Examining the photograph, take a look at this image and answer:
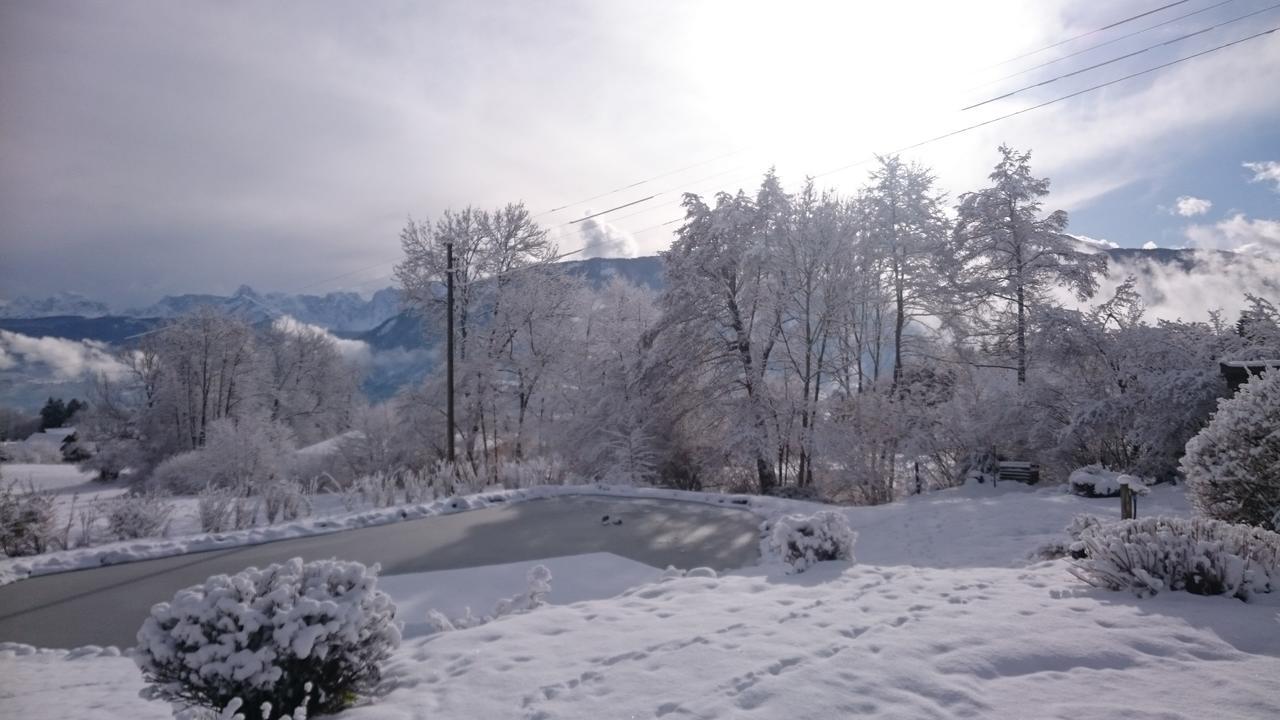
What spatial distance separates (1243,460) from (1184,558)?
286cm

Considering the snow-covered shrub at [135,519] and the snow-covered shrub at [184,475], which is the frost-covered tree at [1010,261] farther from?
the snow-covered shrub at [184,475]

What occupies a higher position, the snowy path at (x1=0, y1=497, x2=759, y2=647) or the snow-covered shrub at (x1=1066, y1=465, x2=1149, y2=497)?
the snow-covered shrub at (x1=1066, y1=465, x2=1149, y2=497)

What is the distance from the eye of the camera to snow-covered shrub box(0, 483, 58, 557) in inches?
357

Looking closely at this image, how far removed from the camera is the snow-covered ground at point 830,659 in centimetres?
315

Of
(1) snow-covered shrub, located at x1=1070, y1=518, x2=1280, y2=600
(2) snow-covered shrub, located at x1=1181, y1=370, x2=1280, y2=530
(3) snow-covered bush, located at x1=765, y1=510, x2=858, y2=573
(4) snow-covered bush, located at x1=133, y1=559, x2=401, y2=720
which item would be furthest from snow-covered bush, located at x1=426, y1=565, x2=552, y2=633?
(2) snow-covered shrub, located at x1=1181, y1=370, x2=1280, y2=530

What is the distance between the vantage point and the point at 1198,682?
10.4 ft

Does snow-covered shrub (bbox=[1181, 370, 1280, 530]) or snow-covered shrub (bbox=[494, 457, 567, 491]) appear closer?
snow-covered shrub (bbox=[1181, 370, 1280, 530])

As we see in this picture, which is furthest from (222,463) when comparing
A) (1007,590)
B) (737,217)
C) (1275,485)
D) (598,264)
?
(598,264)

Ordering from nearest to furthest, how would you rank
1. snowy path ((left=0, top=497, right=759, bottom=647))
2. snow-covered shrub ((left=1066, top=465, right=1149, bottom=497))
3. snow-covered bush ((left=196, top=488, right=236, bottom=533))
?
snowy path ((left=0, top=497, right=759, bottom=647))
snow-covered bush ((left=196, top=488, right=236, bottom=533))
snow-covered shrub ((left=1066, top=465, right=1149, bottom=497))

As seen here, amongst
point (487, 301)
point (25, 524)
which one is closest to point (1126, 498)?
point (25, 524)

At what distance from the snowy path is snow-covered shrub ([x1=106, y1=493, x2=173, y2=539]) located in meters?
2.30

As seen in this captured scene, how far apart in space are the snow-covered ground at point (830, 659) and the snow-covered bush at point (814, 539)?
77 cm

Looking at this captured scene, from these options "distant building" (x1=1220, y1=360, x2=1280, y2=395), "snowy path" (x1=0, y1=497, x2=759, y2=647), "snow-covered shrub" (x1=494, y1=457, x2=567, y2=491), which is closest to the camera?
Answer: "snowy path" (x1=0, y1=497, x2=759, y2=647)

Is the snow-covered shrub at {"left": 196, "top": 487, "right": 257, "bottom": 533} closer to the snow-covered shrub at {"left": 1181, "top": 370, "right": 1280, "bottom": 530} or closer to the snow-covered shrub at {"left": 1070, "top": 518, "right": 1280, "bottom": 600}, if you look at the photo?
the snow-covered shrub at {"left": 1070, "top": 518, "right": 1280, "bottom": 600}
